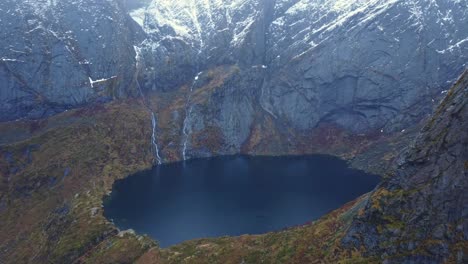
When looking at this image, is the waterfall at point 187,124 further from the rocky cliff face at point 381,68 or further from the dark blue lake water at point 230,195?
the rocky cliff face at point 381,68

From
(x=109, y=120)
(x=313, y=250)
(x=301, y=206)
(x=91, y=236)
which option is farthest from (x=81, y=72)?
(x=313, y=250)

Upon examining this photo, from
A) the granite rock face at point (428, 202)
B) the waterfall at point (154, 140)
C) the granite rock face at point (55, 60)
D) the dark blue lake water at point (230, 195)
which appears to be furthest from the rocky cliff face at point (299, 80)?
the granite rock face at point (428, 202)

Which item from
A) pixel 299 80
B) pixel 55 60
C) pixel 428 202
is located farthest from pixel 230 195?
pixel 55 60

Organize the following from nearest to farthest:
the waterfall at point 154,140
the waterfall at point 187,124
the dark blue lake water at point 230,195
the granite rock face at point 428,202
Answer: the granite rock face at point 428,202
the dark blue lake water at point 230,195
the waterfall at point 154,140
the waterfall at point 187,124

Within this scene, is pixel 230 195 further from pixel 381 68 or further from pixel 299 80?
pixel 381 68

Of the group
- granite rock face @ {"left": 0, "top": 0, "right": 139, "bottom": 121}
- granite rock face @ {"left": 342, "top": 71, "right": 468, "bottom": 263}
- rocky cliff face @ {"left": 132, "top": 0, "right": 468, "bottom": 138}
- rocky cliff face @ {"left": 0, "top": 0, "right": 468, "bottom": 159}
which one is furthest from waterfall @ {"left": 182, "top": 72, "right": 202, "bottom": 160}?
granite rock face @ {"left": 342, "top": 71, "right": 468, "bottom": 263}
